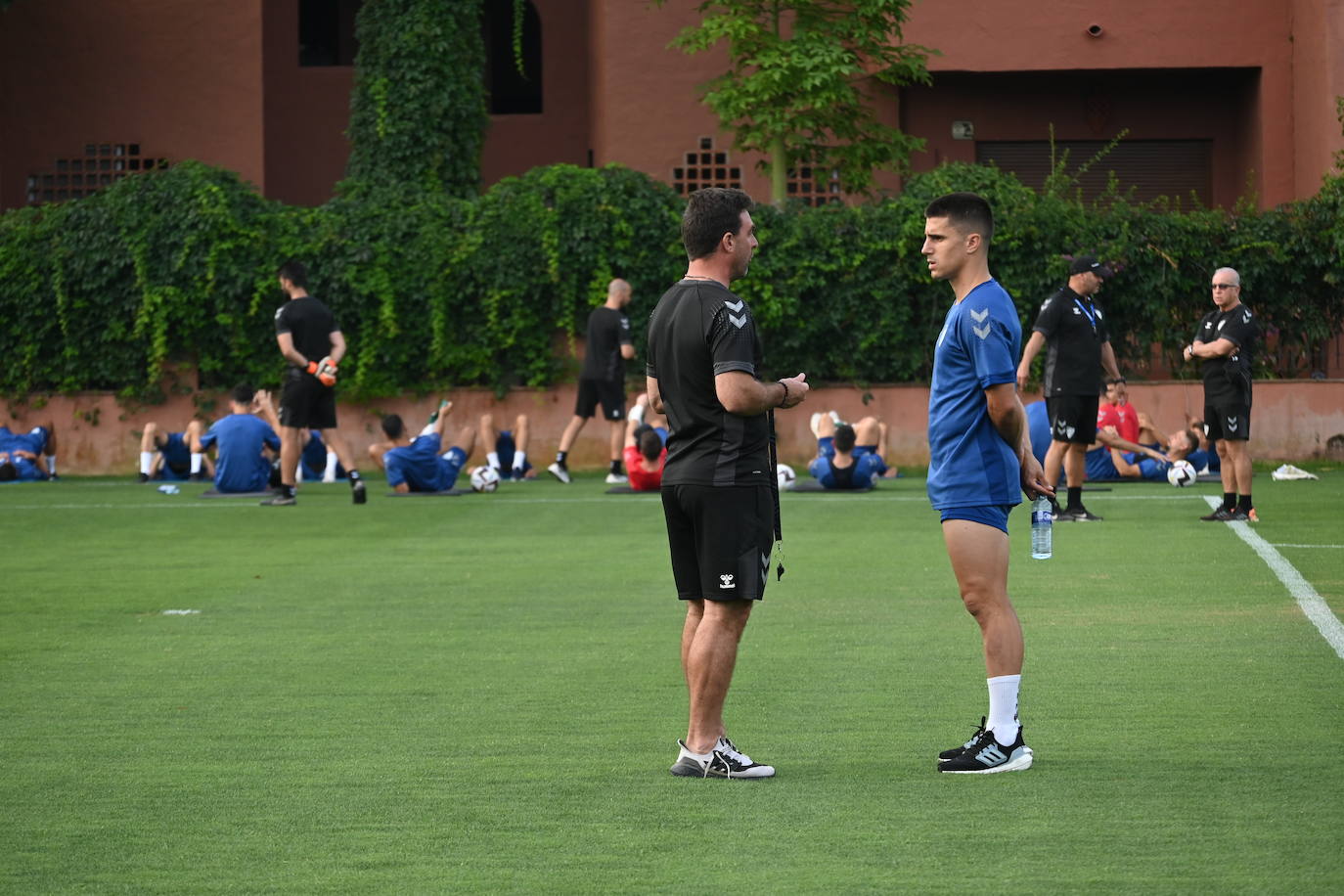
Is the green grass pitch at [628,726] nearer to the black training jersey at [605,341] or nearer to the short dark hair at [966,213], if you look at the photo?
the short dark hair at [966,213]

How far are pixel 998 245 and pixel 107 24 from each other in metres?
14.1

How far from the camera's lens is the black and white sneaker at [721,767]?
625cm

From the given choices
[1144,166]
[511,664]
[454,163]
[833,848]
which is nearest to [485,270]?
[454,163]

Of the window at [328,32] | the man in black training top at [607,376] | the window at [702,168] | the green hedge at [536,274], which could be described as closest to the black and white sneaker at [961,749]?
the man in black training top at [607,376]

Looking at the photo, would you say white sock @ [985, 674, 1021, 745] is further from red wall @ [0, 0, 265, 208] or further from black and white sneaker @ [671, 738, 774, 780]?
red wall @ [0, 0, 265, 208]

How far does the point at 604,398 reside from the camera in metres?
21.5

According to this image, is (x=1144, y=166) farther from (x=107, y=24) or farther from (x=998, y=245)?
(x=107, y=24)

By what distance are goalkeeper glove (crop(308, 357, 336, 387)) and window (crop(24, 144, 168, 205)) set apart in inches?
468

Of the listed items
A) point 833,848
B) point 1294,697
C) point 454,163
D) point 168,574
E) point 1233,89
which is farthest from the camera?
point 1233,89

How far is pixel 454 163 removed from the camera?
88.2ft

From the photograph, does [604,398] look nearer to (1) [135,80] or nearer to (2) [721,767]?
(1) [135,80]

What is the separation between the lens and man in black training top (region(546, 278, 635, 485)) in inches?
842

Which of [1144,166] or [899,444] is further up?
[1144,166]

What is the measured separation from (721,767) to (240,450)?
14265mm
